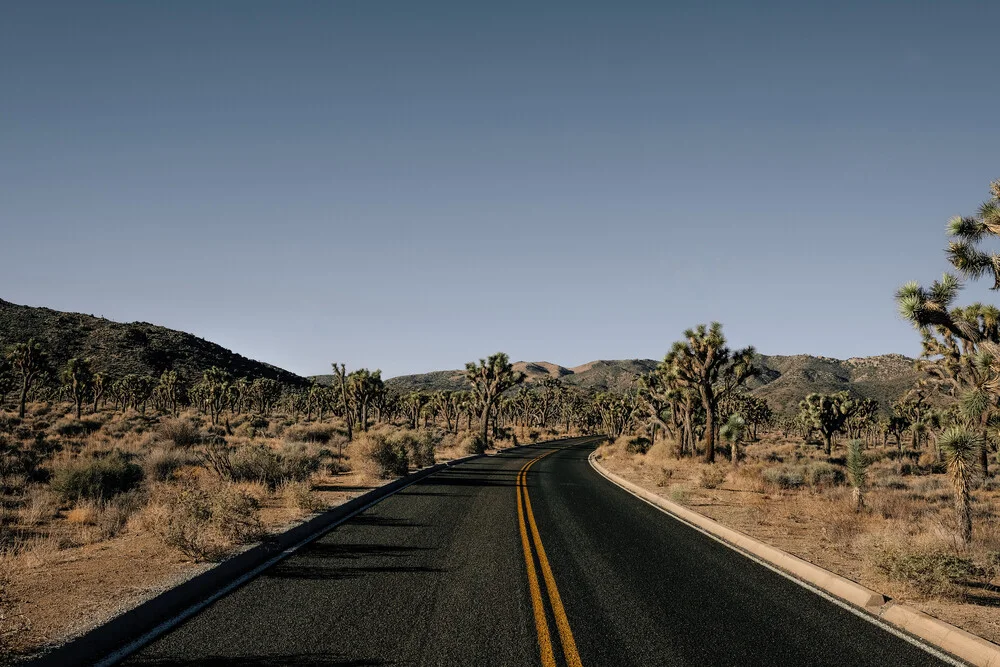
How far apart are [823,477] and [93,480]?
86.2 ft

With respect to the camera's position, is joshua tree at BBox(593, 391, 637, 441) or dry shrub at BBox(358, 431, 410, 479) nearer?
dry shrub at BBox(358, 431, 410, 479)

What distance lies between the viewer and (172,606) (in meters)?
6.62

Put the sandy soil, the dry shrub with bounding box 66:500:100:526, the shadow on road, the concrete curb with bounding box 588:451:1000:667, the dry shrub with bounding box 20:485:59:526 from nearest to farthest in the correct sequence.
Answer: the shadow on road
the sandy soil
the concrete curb with bounding box 588:451:1000:667
the dry shrub with bounding box 66:500:100:526
the dry shrub with bounding box 20:485:59:526

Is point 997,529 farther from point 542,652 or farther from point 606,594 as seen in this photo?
point 542,652

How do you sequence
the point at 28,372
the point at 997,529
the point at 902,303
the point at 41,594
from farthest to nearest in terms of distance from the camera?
the point at 28,372 → the point at 902,303 → the point at 997,529 → the point at 41,594

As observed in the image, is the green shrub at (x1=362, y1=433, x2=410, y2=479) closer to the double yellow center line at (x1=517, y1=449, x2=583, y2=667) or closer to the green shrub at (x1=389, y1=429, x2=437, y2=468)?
the green shrub at (x1=389, y1=429, x2=437, y2=468)

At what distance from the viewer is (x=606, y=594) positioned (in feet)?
24.6

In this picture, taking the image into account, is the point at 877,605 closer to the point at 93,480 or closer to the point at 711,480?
the point at 711,480

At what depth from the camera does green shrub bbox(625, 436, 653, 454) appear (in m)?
45.5

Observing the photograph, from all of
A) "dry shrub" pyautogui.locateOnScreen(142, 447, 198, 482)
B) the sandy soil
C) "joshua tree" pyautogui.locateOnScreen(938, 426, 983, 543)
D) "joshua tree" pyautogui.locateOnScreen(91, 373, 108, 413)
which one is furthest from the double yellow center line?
"joshua tree" pyautogui.locateOnScreen(91, 373, 108, 413)

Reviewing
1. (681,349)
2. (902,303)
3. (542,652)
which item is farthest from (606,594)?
(681,349)

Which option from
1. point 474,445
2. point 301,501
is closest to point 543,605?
point 301,501

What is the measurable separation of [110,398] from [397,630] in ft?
354

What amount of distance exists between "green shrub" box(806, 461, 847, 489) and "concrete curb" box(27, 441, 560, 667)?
19657 mm
